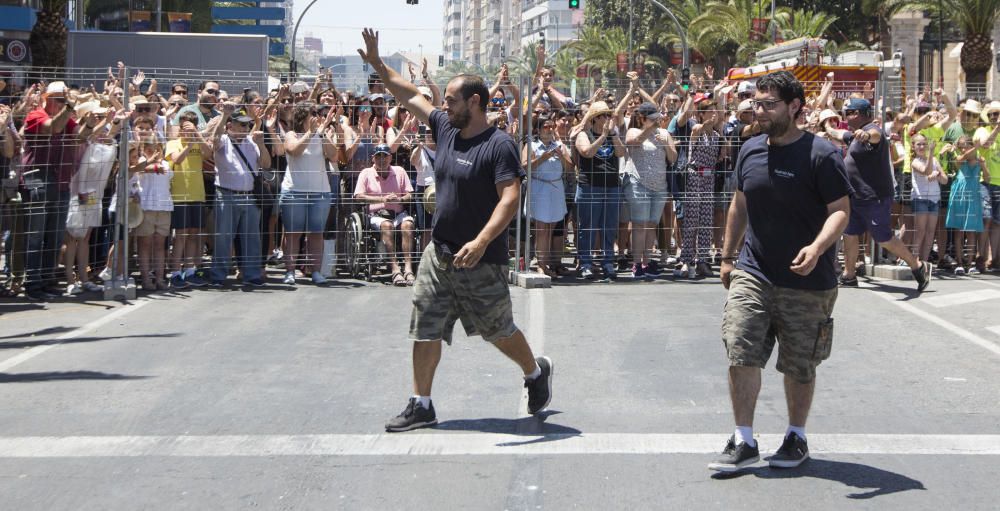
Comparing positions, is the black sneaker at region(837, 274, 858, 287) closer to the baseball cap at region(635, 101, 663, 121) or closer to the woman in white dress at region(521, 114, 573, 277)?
the baseball cap at region(635, 101, 663, 121)

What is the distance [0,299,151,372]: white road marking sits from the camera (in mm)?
9250

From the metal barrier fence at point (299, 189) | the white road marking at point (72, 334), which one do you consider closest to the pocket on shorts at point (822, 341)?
the white road marking at point (72, 334)

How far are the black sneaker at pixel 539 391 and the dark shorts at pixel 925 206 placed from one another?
8.64 metres

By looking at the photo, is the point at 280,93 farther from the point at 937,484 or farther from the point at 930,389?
the point at 937,484

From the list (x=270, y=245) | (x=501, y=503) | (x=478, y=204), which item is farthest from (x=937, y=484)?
(x=270, y=245)

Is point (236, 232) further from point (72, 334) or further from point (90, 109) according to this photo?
point (72, 334)

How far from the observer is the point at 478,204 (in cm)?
704

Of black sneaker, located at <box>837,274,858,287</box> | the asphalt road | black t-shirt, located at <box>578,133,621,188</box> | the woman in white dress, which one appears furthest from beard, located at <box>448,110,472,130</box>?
black sneaker, located at <box>837,274,858,287</box>

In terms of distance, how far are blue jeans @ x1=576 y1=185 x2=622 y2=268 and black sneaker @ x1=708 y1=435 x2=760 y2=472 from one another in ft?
26.0

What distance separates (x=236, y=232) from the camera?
13375mm

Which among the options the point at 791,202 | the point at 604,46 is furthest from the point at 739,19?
the point at 791,202

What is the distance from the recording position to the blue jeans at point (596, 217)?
1416 centimetres

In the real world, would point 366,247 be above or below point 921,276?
above

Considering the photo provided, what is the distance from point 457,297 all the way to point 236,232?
6790 mm
